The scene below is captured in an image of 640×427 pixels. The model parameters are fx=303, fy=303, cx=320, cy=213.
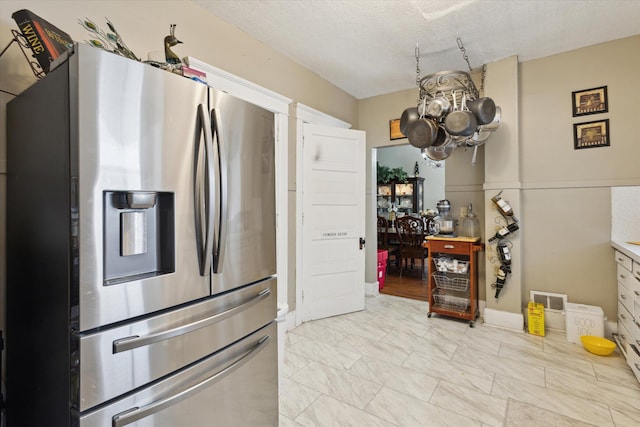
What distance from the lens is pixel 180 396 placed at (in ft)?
3.70

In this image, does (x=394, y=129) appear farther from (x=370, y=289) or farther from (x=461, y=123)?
(x=370, y=289)

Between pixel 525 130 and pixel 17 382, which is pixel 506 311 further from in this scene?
pixel 17 382

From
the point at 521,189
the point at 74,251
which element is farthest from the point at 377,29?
the point at 74,251

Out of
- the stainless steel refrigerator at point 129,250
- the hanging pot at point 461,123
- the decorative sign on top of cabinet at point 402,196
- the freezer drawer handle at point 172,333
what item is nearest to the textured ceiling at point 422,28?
the hanging pot at point 461,123

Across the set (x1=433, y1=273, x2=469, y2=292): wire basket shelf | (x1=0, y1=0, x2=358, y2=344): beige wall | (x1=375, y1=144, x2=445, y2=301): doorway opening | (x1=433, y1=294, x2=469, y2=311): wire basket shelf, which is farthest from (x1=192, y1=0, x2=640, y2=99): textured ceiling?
(x1=375, y1=144, x2=445, y2=301): doorway opening

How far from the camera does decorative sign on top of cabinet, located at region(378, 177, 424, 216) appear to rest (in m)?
7.73

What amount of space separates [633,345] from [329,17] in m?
3.42

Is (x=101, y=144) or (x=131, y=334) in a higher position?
(x=101, y=144)

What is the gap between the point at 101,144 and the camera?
0.95m

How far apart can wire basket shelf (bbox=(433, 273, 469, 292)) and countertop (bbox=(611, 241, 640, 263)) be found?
1304 mm

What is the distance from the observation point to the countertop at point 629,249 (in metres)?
2.20

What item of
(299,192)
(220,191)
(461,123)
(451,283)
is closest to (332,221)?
(299,192)

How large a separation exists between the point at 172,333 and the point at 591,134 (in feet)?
12.6

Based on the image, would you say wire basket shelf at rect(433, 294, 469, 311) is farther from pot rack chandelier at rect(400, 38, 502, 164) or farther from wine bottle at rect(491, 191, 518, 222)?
pot rack chandelier at rect(400, 38, 502, 164)
